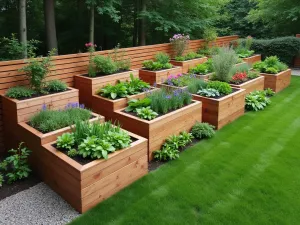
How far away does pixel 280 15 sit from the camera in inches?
481

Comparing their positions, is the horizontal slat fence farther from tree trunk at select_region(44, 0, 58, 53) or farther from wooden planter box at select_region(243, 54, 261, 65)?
tree trunk at select_region(44, 0, 58, 53)

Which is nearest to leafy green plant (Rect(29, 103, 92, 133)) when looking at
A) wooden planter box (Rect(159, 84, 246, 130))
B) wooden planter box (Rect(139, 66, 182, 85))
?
wooden planter box (Rect(159, 84, 246, 130))

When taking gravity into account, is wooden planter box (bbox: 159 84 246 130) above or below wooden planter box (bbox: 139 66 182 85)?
below

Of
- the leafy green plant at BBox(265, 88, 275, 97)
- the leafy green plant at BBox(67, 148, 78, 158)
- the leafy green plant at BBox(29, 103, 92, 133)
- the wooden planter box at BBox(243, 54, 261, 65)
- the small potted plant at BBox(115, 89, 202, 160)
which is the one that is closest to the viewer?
the leafy green plant at BBox(67, 148, 78, 158)

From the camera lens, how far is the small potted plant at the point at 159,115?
4035 millimetres

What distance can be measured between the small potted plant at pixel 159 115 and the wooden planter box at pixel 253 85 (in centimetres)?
178

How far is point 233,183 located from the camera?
3451mm

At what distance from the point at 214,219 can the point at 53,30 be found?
7659 mm

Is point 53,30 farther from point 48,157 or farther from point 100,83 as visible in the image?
point 48,157

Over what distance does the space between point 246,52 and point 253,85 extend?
3.50 metres

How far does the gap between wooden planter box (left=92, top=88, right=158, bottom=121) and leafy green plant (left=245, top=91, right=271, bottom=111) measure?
8.31 ft

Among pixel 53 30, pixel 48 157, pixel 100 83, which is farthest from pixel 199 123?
pixel 53 30

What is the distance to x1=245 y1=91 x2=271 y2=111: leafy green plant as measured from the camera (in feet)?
20.1

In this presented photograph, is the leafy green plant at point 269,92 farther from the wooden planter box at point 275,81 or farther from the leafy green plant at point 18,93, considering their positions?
the leafy green plant at point 18,93
